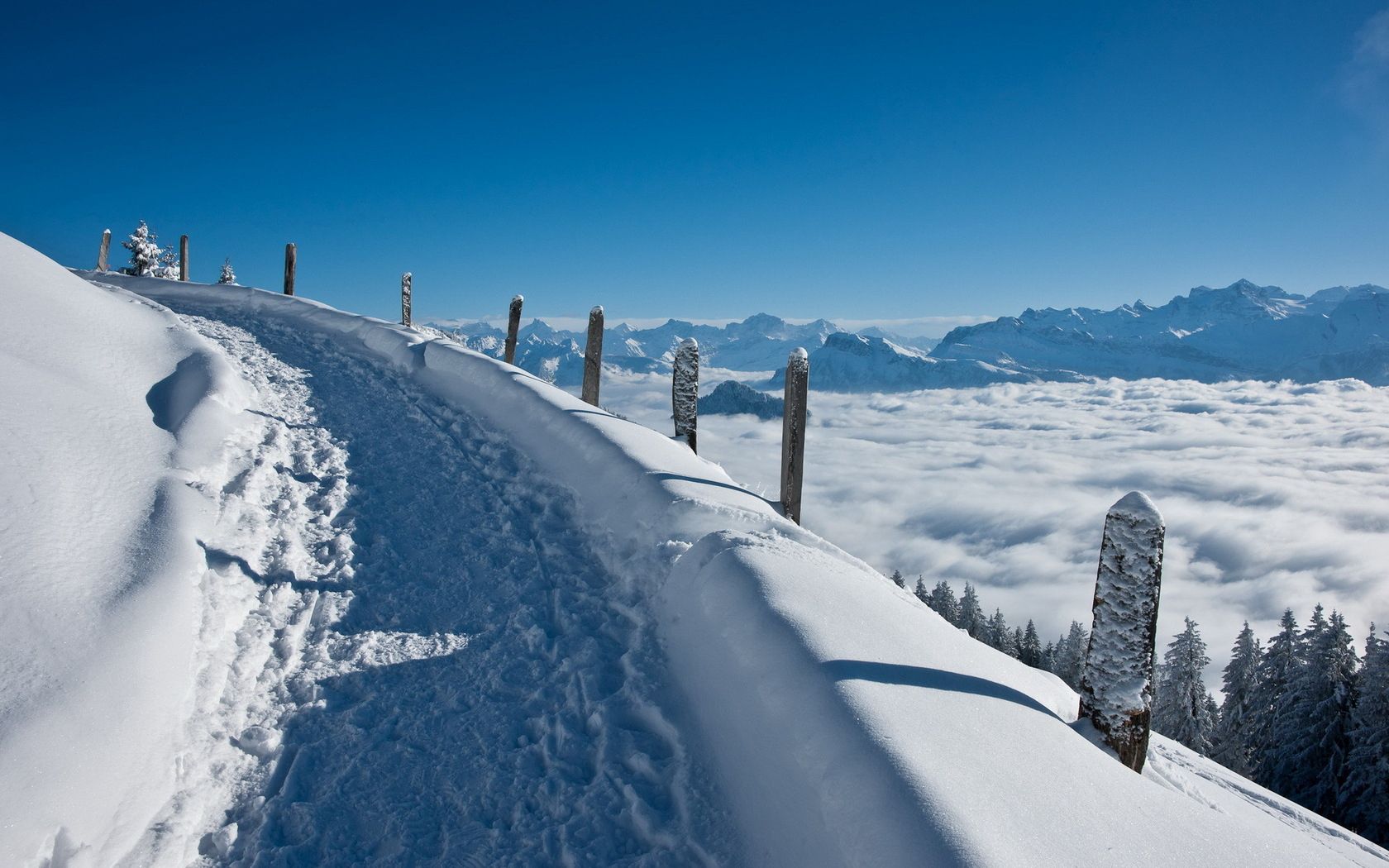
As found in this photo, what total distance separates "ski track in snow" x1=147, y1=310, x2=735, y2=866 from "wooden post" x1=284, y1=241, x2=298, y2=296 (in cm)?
1655

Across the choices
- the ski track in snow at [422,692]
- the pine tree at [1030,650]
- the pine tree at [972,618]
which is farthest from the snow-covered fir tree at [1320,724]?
A: the ski track in snow at [422,692]

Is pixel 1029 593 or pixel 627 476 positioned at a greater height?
pixel 627 476

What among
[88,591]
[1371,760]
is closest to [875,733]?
[88,591]

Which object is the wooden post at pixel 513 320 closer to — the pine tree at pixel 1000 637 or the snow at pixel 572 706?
the snow at pixel 572 706

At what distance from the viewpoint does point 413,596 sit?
4.87m

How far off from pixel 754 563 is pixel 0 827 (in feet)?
12.3

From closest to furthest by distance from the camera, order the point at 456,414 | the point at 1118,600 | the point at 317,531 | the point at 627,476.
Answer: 1. the point at 1118,600
2. the point at 317,531
3. the point at 627,476
4. the point at 456,414

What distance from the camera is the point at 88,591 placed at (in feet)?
11.3

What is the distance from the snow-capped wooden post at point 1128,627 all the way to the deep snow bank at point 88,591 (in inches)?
205

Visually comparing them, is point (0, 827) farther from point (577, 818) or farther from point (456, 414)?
point (456, 414)

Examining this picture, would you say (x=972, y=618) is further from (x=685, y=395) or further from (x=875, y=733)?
(x=875, y=733)

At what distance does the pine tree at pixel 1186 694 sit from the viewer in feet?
89.4

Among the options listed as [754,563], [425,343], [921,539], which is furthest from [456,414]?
[921,539]

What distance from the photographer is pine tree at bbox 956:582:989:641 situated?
44594 mm
